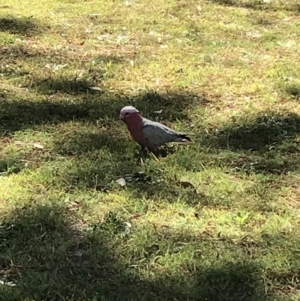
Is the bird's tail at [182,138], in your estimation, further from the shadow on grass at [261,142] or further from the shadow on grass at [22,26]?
the shadow on grass at [22,26]

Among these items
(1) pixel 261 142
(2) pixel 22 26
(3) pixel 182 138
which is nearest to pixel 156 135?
(3) pixel 182 138

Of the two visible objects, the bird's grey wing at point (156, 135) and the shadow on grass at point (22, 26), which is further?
the shadow on grass at point (22, 26)

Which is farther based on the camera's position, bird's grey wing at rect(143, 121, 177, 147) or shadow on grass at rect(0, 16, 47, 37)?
shadow on grass at rect(0, 16, 47, 37)

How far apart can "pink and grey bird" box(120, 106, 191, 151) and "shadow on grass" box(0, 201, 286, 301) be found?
910 mm

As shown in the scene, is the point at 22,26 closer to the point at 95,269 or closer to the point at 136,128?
the point at 136,128

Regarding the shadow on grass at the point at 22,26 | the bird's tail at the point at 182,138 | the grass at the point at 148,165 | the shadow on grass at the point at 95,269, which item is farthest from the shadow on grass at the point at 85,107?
the shadow on grass at the point at 22,26

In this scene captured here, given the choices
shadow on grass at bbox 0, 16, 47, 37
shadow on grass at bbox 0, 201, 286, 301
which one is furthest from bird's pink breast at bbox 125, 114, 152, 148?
shadow on grass at bbox 0, 16, 47, 37

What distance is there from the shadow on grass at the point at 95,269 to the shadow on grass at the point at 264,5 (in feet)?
19.4

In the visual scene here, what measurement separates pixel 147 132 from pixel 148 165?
225mm

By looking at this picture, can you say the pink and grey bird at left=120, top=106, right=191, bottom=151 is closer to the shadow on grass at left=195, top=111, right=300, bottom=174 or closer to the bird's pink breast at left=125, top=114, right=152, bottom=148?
the bird's pink breast at left=125, top=114, right=152, bottom=148

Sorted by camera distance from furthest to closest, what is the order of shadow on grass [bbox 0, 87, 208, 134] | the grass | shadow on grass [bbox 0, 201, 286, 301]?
1. shadow on grass [bbox 0, 87, 208, 134]
2. the grass
3. shadow on grass [bbox 0, 201, 286, 301]

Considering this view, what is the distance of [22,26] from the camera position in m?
7.44

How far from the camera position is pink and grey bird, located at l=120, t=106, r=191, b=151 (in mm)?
4355

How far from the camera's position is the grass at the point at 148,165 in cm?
318
